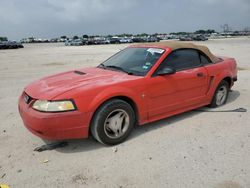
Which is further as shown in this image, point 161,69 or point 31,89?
point 161,69

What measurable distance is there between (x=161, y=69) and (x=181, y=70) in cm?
51

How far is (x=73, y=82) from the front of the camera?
4145mm

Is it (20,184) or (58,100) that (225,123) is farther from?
(20,184)

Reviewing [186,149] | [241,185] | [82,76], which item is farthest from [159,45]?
[241,185]

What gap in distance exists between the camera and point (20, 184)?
10.4 feet

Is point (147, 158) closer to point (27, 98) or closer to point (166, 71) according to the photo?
point (166, 71)

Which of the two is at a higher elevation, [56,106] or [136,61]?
[136,61]

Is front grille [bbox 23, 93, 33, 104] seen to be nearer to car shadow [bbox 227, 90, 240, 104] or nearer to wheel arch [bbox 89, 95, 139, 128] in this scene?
A: wheel arch [bbox 89, 95, 139, 128]

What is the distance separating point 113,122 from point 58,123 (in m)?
0.86

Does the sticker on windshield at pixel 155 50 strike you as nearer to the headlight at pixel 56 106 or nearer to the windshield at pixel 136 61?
the windshield at pixel 136 61

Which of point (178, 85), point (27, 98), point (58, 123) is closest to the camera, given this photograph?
point (58, 123)

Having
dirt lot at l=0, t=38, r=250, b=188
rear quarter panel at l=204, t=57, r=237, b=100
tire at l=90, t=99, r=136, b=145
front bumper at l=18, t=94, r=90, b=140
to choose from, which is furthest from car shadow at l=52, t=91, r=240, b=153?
rear quarter panel at l=204, t=57, r=237, b=100

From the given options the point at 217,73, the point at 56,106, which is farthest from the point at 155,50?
the point at 56,106

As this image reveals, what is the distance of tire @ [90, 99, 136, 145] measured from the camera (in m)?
3.88
